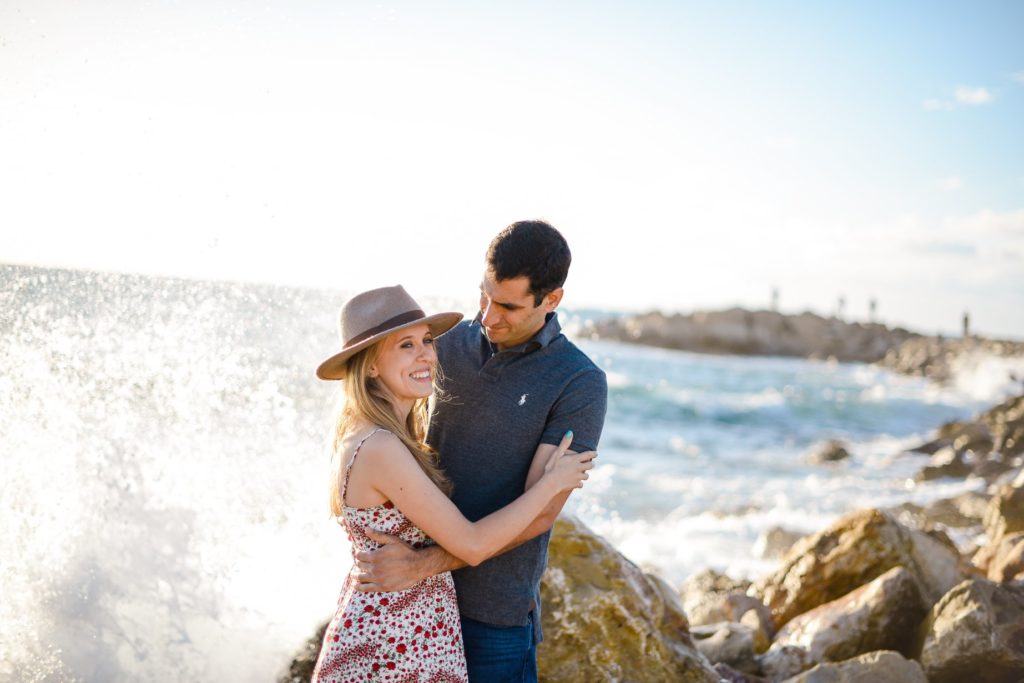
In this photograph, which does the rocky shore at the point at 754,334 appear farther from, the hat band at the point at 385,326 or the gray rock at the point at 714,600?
the hat band at the point at 385,326

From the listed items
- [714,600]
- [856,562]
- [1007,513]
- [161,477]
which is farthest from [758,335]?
[161,477]

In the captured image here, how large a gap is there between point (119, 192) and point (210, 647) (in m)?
3.37

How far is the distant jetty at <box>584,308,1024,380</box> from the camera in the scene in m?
67.2

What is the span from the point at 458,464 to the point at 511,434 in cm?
21

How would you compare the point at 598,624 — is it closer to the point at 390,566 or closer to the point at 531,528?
the point at 531,528

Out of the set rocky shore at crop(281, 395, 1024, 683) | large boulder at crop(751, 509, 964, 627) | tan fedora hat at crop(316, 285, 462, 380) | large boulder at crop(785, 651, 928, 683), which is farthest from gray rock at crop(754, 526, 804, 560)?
tan fedora hat at crop(316, 285, 462, 380)

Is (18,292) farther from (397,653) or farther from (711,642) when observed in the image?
(711,642)

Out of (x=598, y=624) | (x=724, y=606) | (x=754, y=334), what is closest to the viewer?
(x=598, y=624)

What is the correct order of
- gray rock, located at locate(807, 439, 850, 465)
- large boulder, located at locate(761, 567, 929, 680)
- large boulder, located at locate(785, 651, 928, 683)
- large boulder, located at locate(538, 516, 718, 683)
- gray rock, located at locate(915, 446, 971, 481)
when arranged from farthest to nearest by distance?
gray rock, located at locate(807, 439, 850, 465), gray rock, located at locate(915, 446, 971, 481), large boulder, located at locate(761, 567, 929, 680), large boulder, located at locate(785, 651, 928, 683), large boulder, located at locate(538, 516, 718, 683)

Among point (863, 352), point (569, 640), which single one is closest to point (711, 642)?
point (569, 640)

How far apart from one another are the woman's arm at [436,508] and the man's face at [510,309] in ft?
1.82

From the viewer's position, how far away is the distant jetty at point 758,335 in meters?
67.2

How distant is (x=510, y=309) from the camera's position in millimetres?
3020

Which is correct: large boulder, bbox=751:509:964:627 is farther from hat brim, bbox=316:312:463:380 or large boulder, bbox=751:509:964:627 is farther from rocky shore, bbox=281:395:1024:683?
hat brim, bbox=316:312:463:380
